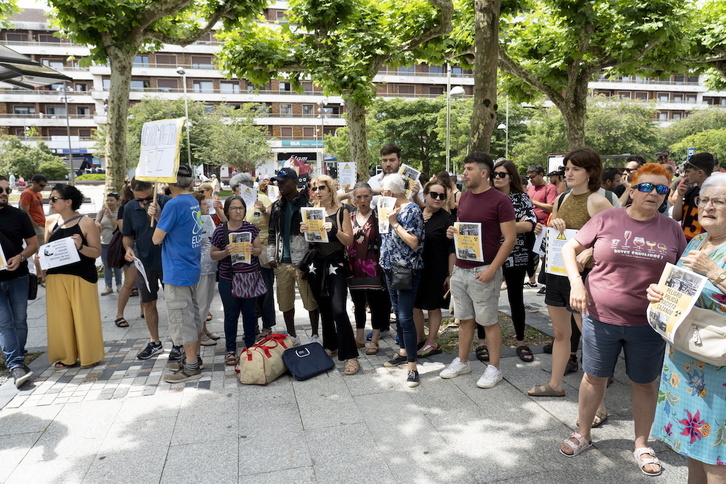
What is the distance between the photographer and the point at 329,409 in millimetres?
4215

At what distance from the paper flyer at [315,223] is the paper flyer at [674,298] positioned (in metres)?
3.20

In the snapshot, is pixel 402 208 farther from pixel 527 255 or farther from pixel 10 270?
pixel 10 270

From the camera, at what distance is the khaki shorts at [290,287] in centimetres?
562

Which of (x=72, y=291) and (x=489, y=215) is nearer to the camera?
(x=489, y=215)

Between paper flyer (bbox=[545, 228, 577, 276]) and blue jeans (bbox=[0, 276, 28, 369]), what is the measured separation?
5300 millimetres

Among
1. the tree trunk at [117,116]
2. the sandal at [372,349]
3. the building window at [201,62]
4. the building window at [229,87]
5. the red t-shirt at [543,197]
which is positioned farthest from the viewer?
the building window at [229,87]

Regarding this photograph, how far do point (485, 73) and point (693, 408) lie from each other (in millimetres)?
4463

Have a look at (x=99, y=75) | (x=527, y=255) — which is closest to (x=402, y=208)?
(x=527, y=255)

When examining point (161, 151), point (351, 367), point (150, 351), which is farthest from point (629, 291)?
point (150, 351)

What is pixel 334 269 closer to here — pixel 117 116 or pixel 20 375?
pixel 20 375

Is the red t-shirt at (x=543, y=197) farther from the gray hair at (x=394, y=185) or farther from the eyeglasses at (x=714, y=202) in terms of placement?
the eyeglasses at (x=714, y=202)

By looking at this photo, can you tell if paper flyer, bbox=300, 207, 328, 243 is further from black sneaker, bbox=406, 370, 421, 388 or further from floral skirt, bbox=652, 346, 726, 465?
floral skirt, bbox=652, 346, 726, 465

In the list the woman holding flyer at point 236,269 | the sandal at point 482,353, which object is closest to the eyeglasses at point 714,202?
the sandal at point 482,353

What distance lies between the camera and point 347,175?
34.5 feet
